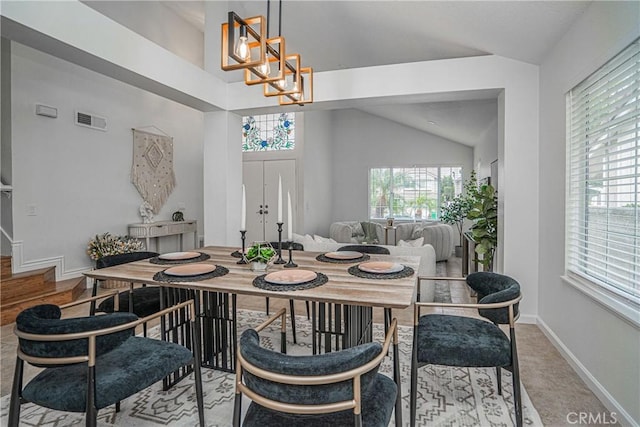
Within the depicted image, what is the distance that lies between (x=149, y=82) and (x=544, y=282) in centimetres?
411

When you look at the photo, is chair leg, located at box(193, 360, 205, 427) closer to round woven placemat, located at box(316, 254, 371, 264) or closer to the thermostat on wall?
round woven placemat, located at box(316, 254, 371, 264)

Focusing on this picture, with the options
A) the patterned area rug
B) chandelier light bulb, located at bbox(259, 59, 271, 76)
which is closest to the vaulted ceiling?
chandelier light bulb, located at bbox(259, 59, 271, 76)

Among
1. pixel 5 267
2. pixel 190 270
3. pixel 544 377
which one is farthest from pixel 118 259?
pixel 544 377

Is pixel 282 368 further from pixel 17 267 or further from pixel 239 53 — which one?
pixel 17 267

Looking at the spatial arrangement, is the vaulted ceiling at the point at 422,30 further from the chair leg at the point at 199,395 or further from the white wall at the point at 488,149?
the chair leg at the point at 199,395

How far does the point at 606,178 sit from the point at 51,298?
5258 mm

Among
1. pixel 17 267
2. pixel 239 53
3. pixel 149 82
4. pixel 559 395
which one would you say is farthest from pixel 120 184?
pixel 559 395

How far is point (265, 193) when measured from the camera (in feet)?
24.5

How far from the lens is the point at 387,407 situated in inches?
51.7

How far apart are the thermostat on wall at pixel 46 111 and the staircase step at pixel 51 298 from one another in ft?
6.99

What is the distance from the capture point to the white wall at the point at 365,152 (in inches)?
341

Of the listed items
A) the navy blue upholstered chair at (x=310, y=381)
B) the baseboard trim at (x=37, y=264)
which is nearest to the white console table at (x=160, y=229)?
the baseboard trim at (x=37, y=264)

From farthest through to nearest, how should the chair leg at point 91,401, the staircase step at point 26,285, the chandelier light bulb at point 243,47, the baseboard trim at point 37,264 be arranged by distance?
the baseboard trim at point 37,264 → the staircase step at point 26,285 → the chandelier light bulb at point 243,47 → the chair leg at point 91,401

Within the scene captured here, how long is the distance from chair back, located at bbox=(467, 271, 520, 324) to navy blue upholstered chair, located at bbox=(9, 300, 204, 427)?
5.59ft
